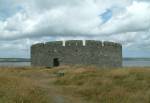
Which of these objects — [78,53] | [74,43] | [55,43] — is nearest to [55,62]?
[55,43]

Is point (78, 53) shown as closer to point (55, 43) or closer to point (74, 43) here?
point (74, 43)

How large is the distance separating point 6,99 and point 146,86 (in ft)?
20.6

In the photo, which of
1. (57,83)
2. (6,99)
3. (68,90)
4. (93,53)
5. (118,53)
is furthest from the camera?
(118,53)

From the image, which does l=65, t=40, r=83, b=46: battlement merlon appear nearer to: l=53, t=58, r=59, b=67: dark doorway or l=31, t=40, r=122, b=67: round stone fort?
l=31, t=40, r=122, b=67: round stone fort

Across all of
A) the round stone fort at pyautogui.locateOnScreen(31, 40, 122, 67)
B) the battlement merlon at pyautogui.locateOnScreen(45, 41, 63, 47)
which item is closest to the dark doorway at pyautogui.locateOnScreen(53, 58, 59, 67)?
the round stone fort at pyautogui.locateOnScreen(31, 40, 122, 67)

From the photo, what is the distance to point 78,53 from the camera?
Answer: 31656 millimetres

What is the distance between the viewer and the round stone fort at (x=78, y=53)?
3172 centimetres

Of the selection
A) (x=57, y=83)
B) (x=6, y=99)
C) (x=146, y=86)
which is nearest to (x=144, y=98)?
(x=146, y=86)

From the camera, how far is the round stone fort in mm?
31719

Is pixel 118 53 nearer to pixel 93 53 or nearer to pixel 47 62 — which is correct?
pixel 93 53

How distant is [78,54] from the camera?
1247 inches

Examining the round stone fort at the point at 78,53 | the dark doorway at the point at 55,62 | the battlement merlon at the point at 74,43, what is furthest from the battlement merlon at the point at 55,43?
the dark doorway at the point at 55,62

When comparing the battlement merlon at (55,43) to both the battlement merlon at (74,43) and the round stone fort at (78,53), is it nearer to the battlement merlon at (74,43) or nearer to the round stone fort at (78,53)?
the round stone fort at (78,53)

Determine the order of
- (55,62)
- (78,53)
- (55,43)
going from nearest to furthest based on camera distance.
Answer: (78,53), (55,43), (55,62)
